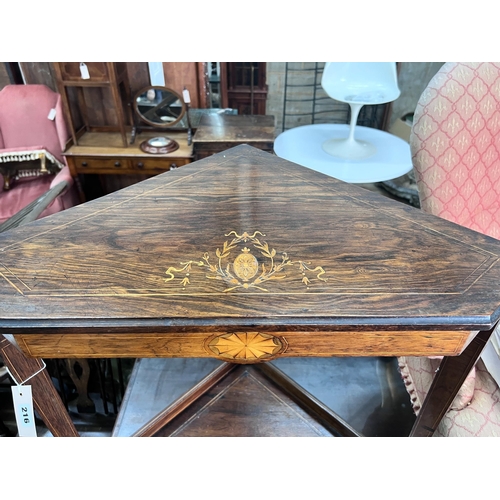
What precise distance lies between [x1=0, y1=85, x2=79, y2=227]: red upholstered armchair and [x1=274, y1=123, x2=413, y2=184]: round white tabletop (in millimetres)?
1063

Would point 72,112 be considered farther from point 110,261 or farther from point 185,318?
point 185,318

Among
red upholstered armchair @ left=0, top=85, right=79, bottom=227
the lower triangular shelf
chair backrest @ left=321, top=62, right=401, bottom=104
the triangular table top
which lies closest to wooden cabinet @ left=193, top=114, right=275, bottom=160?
chair backrest @ left=321, top=62, right=401, bottom=104

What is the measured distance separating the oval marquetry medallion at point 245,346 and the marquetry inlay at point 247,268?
0.30ft

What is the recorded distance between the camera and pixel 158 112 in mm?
1972

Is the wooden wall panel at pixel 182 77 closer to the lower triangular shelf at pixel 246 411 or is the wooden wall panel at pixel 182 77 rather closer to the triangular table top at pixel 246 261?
the triangular table top at pixel 246 261

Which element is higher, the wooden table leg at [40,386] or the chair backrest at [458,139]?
the chair backrest at [458,139]

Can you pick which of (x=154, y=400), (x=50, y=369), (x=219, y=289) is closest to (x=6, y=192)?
(x=50, y=369)

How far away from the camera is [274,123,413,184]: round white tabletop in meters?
1.57

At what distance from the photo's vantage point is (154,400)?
4.85 feet

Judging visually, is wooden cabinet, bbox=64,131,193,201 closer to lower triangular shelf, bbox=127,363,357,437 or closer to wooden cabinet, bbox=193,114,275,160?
wooden cabinet, bbox=193,114,275,160

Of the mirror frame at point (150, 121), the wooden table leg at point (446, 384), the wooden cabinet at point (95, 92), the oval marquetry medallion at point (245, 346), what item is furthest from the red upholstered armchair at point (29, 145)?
the wooden table leg at point (446, 384)

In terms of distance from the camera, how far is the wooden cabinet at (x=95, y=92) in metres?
1.71

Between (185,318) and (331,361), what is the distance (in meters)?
1.10

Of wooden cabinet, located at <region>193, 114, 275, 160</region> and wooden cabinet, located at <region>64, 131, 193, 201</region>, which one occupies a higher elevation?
wooden cabinet, located at <region>193, 114, 275, 160</region>
